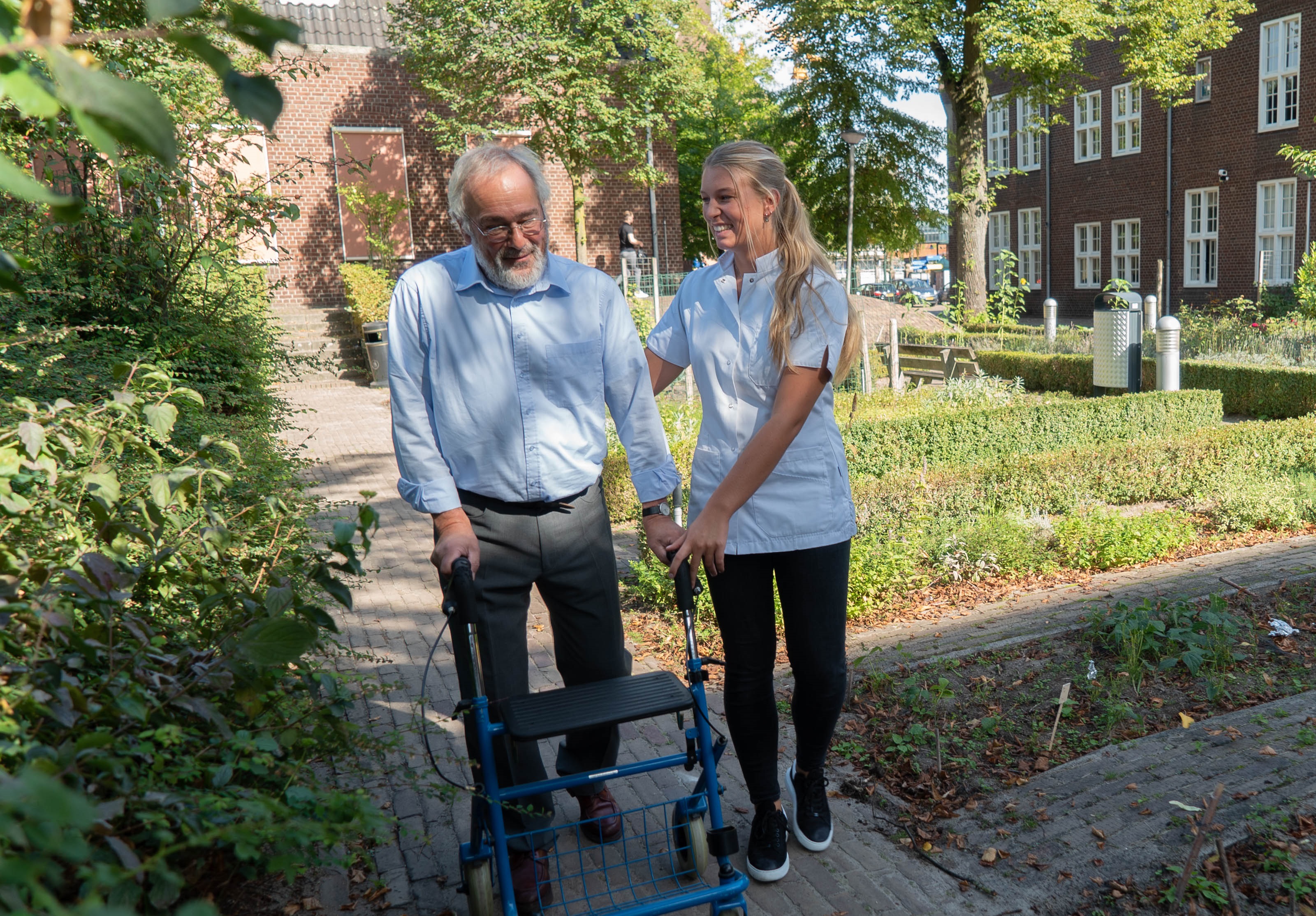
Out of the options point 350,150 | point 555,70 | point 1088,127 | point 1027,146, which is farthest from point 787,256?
point 1027,146

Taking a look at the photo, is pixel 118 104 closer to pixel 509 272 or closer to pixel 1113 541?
pixel 509 272

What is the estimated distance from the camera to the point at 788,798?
317 cm

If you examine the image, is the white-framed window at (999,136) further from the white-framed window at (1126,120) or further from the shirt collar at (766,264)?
the shirt collar at (766,264)

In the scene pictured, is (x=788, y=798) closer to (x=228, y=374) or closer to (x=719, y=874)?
(x=719, y=874)

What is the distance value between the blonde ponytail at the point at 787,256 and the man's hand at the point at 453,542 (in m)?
0.92

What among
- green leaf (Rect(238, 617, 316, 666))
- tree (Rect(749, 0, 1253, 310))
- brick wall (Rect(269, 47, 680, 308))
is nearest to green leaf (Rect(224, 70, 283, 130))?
green leaf (Rect(238, 617, 316, 666))

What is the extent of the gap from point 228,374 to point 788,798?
4786 mm

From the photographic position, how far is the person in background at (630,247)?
1852cm

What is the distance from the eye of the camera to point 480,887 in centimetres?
252

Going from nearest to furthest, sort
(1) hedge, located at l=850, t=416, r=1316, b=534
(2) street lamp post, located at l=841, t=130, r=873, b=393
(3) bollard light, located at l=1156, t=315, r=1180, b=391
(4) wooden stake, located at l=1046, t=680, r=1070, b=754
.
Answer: (4) wooden stake, located at l=1046, t=680, r=1070, b=754 < (1) hedge, located at l=850, t=416, r=1316, b=534 < (3) bollard light, located at l=1156, t=315, r=1180, b=391 < (2) street lamp post, located at l=841, t=130, r=873, b=393

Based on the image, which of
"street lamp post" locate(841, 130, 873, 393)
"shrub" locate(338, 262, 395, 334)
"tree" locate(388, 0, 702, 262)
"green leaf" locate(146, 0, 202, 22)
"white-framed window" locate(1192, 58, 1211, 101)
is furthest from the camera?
"white-framed window" locate(1192, 58, 1211, 101)

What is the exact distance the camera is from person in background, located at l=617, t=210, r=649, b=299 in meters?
18.5

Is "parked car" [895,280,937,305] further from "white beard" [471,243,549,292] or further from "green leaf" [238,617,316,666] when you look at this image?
"green leaf" [238,617,316,666]

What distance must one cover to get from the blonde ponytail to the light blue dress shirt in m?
0.42
